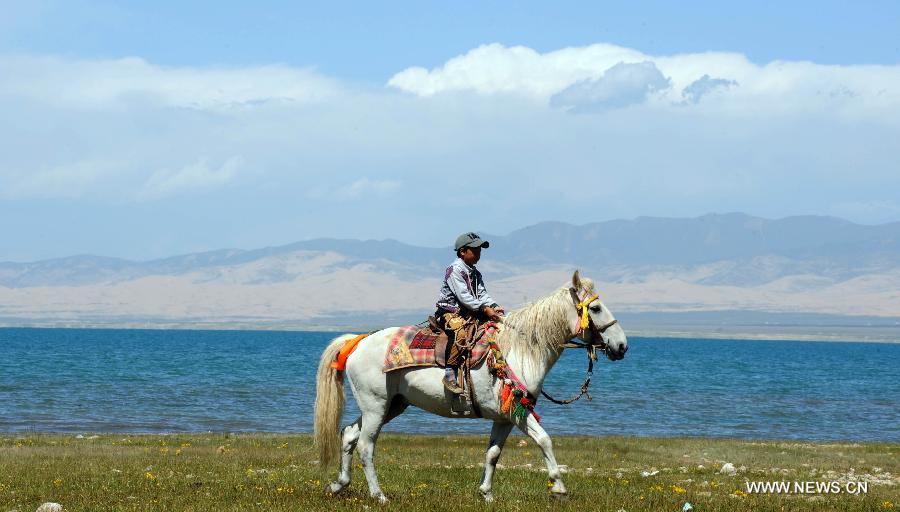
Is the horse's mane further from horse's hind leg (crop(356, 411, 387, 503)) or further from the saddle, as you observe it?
horse's hind leg (crop(356, 411, 387, 503))

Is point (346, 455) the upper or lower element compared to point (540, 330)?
lower

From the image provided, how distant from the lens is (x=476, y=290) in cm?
1544

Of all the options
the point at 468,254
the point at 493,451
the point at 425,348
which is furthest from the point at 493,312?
the point at 493,451

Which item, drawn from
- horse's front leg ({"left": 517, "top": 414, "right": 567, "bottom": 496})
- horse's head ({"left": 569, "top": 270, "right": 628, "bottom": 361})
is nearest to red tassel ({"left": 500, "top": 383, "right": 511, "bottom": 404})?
horse's front leg ({"left": 517, "top": 414, "right": 567, "bottom": 496})

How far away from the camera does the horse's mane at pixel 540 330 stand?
49.1 ft

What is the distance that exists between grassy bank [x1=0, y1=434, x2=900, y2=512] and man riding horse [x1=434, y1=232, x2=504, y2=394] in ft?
6.41

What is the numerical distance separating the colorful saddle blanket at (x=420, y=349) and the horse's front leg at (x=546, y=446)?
1.07 metres

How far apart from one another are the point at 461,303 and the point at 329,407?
8.20ft

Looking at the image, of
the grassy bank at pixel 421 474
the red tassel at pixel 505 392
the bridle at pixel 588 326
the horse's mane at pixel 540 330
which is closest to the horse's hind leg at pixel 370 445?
the grassy bank at pixel 421 474

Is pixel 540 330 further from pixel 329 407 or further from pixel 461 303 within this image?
pixel 329 407

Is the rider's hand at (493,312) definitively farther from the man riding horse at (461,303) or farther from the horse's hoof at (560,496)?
the horse's hoof at (560,496)

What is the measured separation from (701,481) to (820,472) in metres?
4.06

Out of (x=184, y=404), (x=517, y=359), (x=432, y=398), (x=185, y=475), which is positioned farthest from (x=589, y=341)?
(x=184, y=404)

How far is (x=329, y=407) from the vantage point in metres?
15.7
